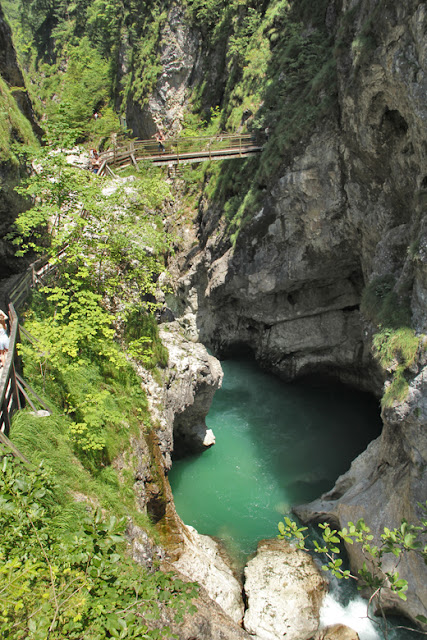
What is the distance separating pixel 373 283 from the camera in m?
12.4

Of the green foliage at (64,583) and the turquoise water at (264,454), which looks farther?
the turquoise water at (264,454)

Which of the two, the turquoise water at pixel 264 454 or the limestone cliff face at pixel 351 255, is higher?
the limestone cliff face at pixel 351 255

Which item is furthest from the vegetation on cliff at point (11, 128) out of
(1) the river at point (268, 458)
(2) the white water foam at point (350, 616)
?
(2) the white water foam at point (350, 616)

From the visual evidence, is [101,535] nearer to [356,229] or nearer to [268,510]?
[268,510]

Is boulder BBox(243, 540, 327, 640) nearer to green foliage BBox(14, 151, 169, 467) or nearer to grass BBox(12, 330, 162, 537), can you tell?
grass BBox(12, 330, 162, 537)

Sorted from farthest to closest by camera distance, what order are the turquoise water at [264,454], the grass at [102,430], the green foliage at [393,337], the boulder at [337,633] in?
the turquoise water at [264,454] < the green foliage at [393,337] < the boulder at [337,633] < the grass at [102,430]

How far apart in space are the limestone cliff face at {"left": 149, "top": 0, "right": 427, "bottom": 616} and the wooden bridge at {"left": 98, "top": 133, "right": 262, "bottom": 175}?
9.57 feet

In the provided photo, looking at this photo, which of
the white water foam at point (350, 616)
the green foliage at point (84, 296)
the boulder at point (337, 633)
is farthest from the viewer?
the white water foam at point (350, 616)

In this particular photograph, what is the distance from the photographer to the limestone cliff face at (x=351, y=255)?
9703 mm

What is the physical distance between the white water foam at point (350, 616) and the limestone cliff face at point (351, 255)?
925 mm

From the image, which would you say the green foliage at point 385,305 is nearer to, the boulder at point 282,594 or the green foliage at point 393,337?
the green foliage at point 393,337

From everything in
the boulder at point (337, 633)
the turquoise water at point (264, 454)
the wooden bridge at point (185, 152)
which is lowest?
the turquoise water at point (264, 454)

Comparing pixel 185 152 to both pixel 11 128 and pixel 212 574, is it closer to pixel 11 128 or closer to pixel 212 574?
pixel 11 128

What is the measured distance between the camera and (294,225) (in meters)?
16.4
